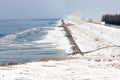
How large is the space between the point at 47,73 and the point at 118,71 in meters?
3.71

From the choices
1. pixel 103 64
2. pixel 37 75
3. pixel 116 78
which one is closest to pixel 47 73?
pixel 37 75

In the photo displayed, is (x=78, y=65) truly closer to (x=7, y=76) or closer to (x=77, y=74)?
(x=77, y=74)

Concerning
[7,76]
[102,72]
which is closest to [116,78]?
[102,72]

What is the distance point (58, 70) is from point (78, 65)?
263 centimetres

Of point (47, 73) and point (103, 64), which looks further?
point (103, 64)

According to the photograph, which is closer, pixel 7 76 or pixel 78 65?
pixel 7 76

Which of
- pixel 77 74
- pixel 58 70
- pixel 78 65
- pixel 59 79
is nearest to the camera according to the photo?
pixel 59 79

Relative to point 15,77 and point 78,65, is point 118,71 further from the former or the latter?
point 15,77

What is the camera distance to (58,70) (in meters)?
20.9

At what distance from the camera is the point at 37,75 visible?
61.7 ft

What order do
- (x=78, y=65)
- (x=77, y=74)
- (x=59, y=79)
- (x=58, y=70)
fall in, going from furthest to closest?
1. (x=78, y=65)
2. (x=58, y=70)
3. (x=77, y=74)
4. (x=59, y=79)

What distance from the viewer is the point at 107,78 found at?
59.2 ft

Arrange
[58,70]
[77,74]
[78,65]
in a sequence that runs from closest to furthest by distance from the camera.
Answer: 1. [77,74]
2. [58,70]
3. [78,65]

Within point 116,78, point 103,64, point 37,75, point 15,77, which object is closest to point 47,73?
point 37,75
